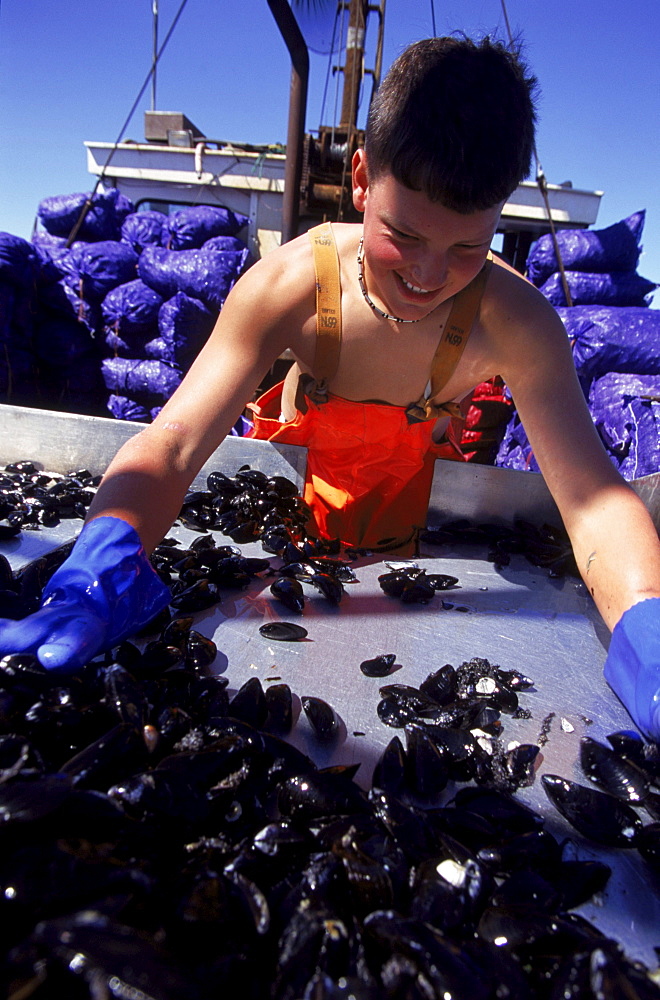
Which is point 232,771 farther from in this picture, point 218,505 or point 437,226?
point 218,505

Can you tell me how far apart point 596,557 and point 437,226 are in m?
1.02

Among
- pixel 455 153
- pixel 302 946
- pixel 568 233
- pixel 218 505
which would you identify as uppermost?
pixel 568 233

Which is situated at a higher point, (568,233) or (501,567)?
(568,233)

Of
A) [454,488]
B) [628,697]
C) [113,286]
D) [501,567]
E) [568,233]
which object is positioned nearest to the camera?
[628,697]

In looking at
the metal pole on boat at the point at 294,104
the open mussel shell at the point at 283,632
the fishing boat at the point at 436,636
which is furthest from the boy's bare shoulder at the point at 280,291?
the metal pole on boat at the point at 294,104

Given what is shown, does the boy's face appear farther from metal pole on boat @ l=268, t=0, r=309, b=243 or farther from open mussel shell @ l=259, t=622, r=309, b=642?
metal pole on boat @ l=268, t=0, r=309, b=243

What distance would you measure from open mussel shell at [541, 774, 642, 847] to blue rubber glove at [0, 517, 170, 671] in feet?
3.23

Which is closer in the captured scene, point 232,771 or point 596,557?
point 232,771

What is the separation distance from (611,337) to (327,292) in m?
3.81

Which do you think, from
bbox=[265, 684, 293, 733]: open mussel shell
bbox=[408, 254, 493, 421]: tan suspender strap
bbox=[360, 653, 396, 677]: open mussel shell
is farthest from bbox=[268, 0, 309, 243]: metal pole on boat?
bbox=[265, 684, 293, 733]: open mussel shell

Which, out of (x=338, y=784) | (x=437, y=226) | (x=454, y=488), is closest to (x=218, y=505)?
(x=454, y=488)

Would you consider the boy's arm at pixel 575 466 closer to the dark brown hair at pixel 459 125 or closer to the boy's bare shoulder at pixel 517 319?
the boy's bare shoulder at pixel 517 319

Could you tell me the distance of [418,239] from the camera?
5.05 feet

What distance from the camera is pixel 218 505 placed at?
2.44m
